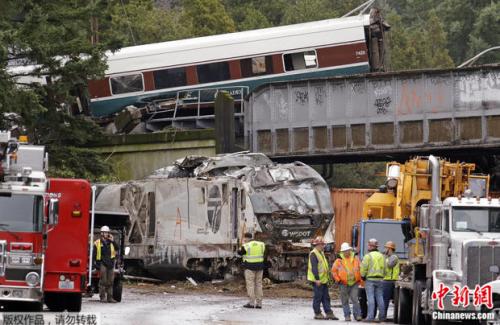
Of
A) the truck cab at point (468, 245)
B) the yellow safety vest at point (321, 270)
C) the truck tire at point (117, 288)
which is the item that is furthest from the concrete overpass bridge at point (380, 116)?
the truck cab at point (468, 245)

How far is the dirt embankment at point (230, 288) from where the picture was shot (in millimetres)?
31859

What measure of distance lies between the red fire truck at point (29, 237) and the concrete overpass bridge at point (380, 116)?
17.9 metres

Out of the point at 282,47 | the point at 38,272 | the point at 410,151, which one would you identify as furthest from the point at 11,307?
the point at 282,47

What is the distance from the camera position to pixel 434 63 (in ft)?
269

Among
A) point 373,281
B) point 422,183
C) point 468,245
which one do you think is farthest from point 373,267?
point 422,183

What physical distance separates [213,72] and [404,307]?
19.8 meters

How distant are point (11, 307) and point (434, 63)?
62.9 meters

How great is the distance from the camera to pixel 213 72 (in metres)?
43.2

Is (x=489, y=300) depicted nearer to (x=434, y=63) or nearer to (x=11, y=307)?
Answer: (x=11, y=307)

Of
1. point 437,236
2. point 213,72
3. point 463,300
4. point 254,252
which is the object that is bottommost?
point 463,300

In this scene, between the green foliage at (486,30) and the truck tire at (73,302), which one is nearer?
the truck tire at (73,302)

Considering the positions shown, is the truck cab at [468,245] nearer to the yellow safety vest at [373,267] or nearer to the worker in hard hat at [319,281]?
the yellow safety vest at [373,267]

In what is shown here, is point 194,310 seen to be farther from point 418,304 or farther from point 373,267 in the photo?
point 418,304

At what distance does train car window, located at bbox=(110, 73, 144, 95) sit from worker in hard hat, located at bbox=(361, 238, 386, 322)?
20.5 metres
